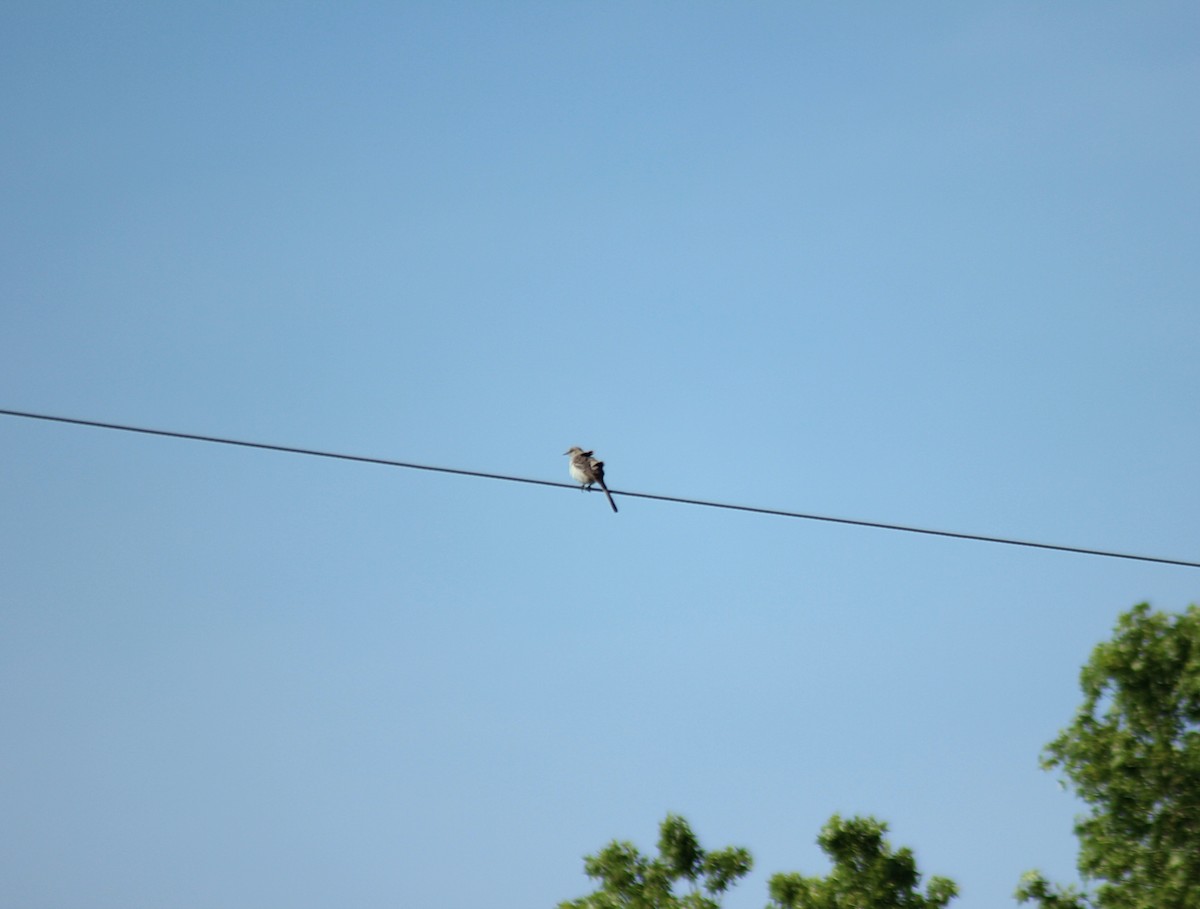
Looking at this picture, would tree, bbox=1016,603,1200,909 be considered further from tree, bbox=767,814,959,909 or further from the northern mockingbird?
the northern mockingbird

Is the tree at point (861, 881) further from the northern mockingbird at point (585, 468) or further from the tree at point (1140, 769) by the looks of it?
the northern mockingbird at point (585, 468)

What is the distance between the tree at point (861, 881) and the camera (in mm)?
36625

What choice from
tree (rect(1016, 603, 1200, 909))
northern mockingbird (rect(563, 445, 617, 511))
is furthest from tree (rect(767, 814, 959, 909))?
northern mockingbird (rect(563, 445, 617, 511))

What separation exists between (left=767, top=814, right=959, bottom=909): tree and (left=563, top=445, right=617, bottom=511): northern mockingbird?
14.5 meters

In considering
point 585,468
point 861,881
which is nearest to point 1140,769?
point 861,881

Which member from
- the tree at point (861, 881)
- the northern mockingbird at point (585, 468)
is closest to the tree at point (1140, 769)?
the tree at point (861, 881)

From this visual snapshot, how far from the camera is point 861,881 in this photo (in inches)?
1455

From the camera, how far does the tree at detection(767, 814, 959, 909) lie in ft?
120

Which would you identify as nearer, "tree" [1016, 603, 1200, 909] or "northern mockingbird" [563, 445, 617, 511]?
"northern mockingbird" [563, 445, 617, 511]

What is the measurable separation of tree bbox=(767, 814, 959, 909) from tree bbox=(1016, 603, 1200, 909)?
7.72 feet

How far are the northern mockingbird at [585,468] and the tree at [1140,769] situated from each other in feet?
54.9

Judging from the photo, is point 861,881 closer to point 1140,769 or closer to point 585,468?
point 1140,769

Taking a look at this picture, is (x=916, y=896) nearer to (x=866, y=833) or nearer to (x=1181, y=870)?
(x=866, y=833)

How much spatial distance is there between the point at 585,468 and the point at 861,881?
50.2 feet
